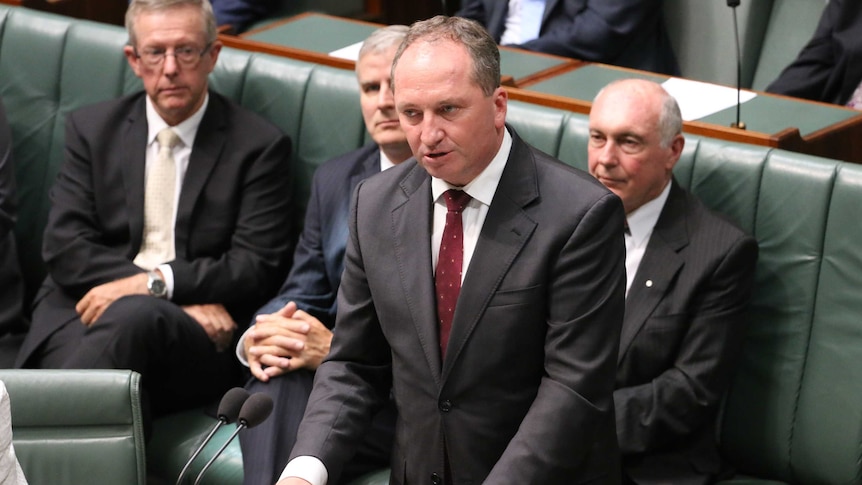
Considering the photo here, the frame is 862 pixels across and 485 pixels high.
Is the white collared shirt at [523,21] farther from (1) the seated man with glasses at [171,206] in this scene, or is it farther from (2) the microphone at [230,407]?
(2) the microphone at [230,407]

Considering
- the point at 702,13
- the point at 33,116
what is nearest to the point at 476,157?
Result: the point at 33,116

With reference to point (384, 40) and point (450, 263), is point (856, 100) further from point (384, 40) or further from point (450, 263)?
point (450, 263)

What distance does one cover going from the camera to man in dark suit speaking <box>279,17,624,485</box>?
1.87 meters

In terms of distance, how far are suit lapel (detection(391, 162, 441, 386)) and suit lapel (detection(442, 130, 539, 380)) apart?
3cm

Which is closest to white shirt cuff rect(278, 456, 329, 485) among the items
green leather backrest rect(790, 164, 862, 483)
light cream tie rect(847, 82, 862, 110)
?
green leather backrest rect(790, 164, 862, 483)

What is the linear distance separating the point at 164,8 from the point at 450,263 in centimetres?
150

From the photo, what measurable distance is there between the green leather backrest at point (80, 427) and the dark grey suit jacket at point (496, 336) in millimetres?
298

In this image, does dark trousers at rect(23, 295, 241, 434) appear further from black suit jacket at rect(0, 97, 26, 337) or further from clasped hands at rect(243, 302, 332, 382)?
black suit jacket at rect(0, 97, 26, 337)

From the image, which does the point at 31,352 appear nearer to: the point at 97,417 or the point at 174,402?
the point at 174,402

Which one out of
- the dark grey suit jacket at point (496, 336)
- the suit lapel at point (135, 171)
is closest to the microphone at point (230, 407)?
the dark grey suit jacket at point (496, 336)

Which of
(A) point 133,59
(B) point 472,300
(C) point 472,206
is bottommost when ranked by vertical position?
(A) point 133,59

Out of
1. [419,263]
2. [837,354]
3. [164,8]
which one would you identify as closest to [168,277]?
[164,8]

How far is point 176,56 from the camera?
316 cm

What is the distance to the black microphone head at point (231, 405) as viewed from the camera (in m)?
1.96
